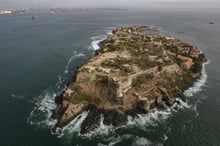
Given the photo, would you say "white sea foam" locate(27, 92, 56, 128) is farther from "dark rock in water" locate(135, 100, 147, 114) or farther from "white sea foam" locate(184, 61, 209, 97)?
"white sea foam" locate(184, 61, 209, 97)

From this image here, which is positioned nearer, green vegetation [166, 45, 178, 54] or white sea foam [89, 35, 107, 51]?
green vegetation [166, 45, 178, 54]

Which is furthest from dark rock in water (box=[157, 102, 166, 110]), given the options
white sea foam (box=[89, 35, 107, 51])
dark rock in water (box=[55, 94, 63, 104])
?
white sea foam (box=[89, 35, 107, 51])

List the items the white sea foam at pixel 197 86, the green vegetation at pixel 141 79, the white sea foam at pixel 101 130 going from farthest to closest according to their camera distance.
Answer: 1. the white sea foam at pixel 197 86
2. the green vegetation at pixel 141 79
3. the white sea foam at pixel 101 130

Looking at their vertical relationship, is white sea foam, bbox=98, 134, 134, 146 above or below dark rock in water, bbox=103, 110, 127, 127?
below

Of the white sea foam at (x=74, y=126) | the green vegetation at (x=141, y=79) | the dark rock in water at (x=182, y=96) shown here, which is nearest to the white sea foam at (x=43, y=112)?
the white sea foam at (x=74, y=126)

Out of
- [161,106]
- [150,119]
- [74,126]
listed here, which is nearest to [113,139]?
[74,126]

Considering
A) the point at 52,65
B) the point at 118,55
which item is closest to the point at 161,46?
the point at 118,55

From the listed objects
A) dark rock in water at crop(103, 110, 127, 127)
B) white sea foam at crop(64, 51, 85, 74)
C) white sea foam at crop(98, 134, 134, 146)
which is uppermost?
white sea foam at crop(64, 51, 85, 74)

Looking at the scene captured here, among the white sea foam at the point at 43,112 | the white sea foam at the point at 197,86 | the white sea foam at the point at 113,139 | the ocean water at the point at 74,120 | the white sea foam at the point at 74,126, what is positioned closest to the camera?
the white sea foam at the point at 113,139

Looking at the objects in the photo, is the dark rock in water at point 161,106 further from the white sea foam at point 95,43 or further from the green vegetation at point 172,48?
the white sea foam at point 95,43
